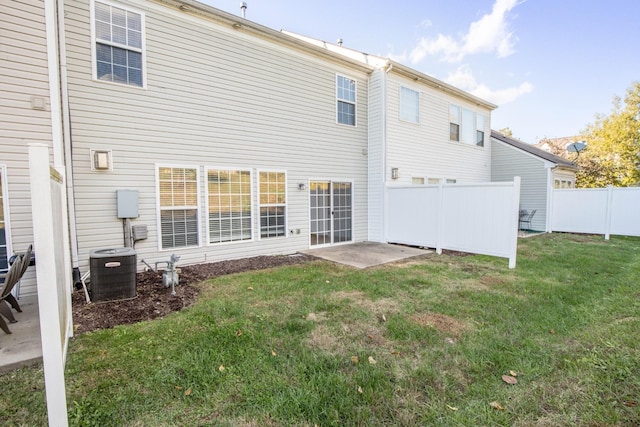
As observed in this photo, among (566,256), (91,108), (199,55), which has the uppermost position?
(199,55)

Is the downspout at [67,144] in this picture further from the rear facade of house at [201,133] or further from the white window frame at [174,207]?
the white window frame at [174,207]

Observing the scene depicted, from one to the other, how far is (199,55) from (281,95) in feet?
6.88

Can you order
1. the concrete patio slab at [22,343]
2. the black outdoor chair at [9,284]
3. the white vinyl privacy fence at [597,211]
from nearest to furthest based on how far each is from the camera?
the concrete patio slab at [22,343]
the black outdoor chair at [9,284]
the white vinyl privacy fence at [597,211]

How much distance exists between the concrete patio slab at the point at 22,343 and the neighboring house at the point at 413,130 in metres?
8.16

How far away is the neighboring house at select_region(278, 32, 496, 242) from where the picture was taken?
953 cm

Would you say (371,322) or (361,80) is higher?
(361,80)

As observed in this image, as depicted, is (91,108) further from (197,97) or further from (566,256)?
(566,256)

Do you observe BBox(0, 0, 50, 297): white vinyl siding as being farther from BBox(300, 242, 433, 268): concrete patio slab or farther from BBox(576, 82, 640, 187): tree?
BBox(576, 82, 640, 187): tree

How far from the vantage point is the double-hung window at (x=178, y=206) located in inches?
244

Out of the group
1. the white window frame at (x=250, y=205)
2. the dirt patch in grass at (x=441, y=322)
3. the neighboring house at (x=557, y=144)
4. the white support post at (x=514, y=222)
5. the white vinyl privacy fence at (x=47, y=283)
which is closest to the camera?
the white vinyl privacy fence at (x=47, y=283)

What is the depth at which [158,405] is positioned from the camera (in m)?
2.24

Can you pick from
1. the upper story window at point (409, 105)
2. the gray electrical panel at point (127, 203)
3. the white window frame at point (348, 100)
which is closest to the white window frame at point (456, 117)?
the upper story window at point (409, 105)

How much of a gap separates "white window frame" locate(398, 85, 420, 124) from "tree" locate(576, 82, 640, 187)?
16050 millimetres

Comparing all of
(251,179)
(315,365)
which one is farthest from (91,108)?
(315,365)
